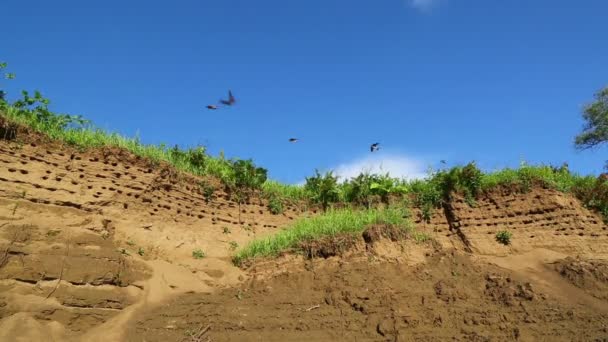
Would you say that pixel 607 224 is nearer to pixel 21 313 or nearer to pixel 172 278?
pixel 172 278

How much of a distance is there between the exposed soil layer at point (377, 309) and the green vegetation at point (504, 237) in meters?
1.87

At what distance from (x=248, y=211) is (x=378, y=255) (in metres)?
3.72

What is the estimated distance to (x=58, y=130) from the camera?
9969 millimetres

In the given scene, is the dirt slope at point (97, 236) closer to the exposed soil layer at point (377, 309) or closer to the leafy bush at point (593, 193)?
the exposed soil layer at point (377, 309)

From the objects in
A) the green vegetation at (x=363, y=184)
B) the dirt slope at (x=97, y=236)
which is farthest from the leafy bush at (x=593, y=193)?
the dirt slope at (x=97, y=236)

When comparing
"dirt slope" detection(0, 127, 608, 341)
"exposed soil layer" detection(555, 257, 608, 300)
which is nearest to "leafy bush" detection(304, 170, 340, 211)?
"dirt slope" detection(0, 127, 608, 341)

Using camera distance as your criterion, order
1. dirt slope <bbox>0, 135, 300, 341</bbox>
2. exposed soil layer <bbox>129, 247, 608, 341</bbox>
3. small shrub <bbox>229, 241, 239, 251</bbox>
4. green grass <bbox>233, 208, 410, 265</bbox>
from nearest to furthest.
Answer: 1. dirt slope <bbox>0, 135, 300, 341</bbox>
2. exposed soil layer <bbox>129, 247, 608, 341</bbox>
3. green grass <bbox>233, 208, 410, 265</bbox>
4. small shrub <bbox>229, 241, 239, 251</bbox>

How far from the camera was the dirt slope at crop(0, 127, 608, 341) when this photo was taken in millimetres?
7242

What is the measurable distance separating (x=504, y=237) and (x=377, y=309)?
15.1 ft

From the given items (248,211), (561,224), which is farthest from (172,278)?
(561,224)

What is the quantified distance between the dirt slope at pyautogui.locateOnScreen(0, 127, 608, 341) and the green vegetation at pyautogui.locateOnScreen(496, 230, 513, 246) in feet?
0.46

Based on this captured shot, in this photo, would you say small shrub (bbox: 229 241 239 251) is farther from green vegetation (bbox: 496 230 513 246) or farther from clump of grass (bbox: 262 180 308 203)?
green vegetation (bbox: 496 230 513 246)

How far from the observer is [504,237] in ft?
36.6

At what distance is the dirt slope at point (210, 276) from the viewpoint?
724 centimetres
